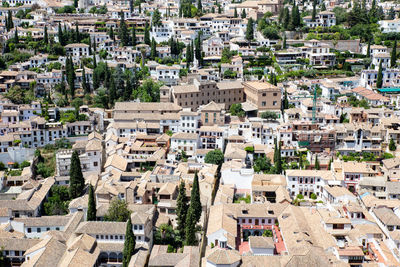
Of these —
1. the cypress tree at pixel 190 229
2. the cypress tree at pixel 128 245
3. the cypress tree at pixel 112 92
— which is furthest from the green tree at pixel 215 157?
the cypress tree at pixel 112 92

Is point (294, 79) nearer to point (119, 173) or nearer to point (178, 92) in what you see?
point (178, 92)

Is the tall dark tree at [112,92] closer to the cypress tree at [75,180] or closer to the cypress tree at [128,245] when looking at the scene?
the cypress tree at [75,180]

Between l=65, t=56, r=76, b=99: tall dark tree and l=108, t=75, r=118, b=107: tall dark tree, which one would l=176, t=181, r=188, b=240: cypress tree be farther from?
l=65, t=56, r=76, b=99: tall dark tree

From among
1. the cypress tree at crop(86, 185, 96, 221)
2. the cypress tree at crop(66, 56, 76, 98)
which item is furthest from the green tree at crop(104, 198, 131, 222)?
the cypress tree at crop(66, 56, 76, 98)

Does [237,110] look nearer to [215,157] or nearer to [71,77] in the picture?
[215,157]

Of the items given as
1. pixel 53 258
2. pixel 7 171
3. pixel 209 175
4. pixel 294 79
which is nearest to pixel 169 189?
pixel 209 175

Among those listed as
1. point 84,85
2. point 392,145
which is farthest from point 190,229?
point 84,85
